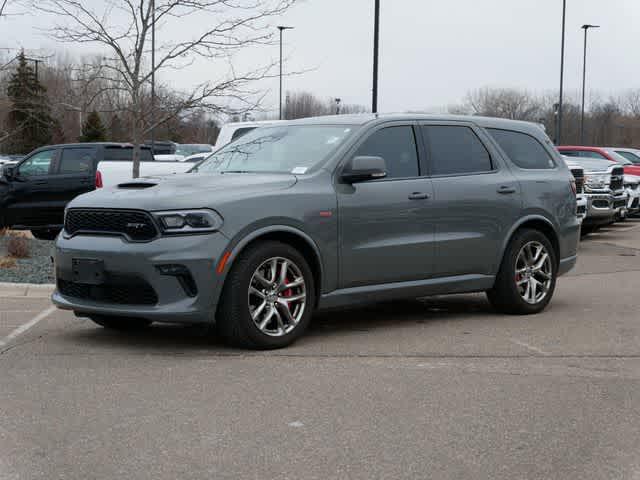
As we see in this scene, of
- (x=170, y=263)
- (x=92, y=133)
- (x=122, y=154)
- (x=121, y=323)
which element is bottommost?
(x=121, y=323)

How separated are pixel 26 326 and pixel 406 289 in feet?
10.7

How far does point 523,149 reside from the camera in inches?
380

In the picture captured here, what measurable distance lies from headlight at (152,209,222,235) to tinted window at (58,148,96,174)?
10.5 meters

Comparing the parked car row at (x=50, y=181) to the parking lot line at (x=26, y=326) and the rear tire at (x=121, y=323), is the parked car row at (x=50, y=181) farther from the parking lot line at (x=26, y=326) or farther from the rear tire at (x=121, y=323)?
the rear tire at (x=121, y=323)

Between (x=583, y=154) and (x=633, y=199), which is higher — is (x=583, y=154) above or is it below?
above

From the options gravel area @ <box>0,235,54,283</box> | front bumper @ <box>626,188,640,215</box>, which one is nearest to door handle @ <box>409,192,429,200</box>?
gravel area @ <box>0,235,54,283</box>

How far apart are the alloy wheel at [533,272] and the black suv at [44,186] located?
347 inches

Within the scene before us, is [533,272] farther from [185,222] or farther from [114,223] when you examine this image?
[114,223]

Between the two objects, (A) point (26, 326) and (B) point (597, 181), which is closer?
(A) point (26, 326)

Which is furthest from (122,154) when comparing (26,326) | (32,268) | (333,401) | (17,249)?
(333,401)

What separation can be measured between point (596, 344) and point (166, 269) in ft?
11.2

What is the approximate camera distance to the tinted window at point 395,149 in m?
8.24

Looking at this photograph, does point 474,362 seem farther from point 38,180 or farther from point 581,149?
point 581,149

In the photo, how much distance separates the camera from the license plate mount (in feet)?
23.4
